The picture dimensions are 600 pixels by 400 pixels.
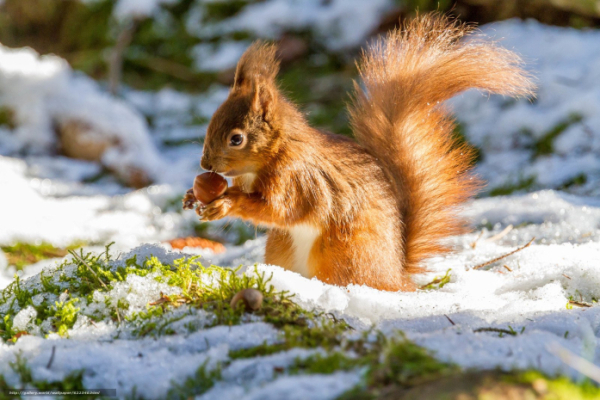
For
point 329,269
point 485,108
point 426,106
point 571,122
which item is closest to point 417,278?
point 329,269

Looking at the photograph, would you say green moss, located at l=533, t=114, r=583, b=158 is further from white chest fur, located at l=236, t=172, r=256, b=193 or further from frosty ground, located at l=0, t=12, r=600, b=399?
white chest fur, located at l=236, t=172, r=256, b=193

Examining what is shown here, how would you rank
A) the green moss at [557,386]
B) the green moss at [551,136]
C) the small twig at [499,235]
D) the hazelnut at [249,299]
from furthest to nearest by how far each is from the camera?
the green moss at [551,136] → the small twig at [499,235] → the hazelnut at [249,299] → the green moss at [557,386]

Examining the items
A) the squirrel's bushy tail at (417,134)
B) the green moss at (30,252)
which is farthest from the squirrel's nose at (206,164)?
the green moss at (30,252)

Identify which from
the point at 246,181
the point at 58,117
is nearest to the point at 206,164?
the point at 246,181

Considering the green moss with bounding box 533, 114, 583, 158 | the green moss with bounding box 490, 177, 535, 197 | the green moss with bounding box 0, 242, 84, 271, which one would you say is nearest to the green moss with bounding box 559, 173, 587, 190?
the green moss with bounding box 490, 177, 535, 197

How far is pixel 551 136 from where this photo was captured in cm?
398

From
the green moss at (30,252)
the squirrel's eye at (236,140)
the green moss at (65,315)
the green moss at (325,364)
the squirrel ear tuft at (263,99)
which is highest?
the squirrel ear tuft at (263,99)

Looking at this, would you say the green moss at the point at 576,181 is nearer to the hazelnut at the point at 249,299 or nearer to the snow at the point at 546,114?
the snow at the point at 546,114

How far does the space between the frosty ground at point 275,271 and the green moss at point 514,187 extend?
0.6 inches

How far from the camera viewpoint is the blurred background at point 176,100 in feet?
12.4

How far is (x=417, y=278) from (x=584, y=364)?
4.40 ft

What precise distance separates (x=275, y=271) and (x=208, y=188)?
0.55 meters

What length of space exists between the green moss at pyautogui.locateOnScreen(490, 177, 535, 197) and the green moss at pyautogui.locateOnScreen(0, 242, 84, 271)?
2.97 metres

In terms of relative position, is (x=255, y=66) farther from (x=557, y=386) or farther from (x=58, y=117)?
(x=58, y=117)
